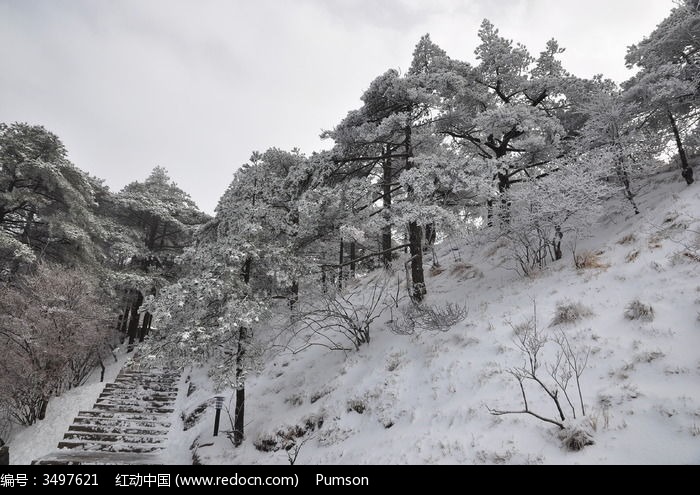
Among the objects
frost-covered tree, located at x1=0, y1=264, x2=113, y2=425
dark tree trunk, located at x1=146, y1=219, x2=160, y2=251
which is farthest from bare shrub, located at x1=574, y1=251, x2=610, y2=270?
dark tree trunk, located at x1=146, y1=219, x2=160, y2=251

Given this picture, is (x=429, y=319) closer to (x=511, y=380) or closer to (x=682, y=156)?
(x=511, y=380)

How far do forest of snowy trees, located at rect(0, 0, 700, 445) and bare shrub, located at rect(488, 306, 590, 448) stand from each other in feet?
8.82

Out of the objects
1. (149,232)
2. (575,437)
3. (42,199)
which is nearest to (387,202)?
(575,437)

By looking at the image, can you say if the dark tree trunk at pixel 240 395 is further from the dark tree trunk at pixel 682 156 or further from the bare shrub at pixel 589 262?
the dark tree trunk at pixel 682 156

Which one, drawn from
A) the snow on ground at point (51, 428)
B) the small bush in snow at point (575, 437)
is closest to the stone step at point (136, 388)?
the snow on ground at point (51, 428)

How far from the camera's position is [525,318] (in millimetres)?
8242

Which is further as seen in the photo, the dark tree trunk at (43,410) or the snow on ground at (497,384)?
the dark tree trunk at (43,410)

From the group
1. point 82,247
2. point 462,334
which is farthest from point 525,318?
point 82,247

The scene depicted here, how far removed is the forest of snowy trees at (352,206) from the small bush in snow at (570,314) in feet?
8.19

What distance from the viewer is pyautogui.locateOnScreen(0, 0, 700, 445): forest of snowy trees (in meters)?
9.83

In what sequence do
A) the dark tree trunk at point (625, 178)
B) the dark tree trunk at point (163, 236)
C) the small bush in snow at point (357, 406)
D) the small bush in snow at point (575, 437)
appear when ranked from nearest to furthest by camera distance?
1. the small bush in snow at point (575, 437)
2. the small bush in snow at point (357, 406)
3. the dark tree trunk at point (625, 178)
4. the dark tree trunk at point (163, 236)

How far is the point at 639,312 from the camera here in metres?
6.75

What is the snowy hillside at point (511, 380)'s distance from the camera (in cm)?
476
